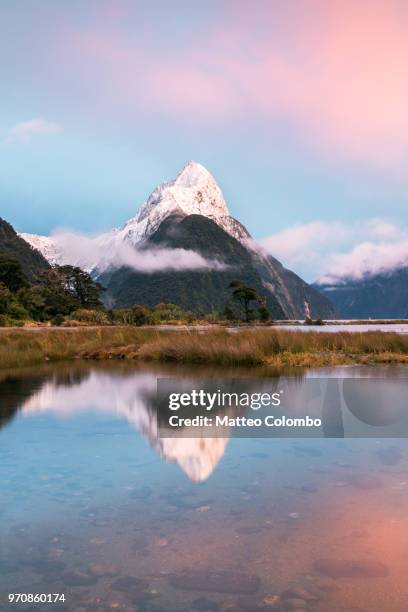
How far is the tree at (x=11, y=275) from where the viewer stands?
83.6 meters

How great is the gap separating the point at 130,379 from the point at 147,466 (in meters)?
10.9

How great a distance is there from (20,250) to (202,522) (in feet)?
474

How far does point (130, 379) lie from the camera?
60.4 ft

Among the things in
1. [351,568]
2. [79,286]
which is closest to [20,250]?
[79,286]

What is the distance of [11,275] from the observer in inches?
3344

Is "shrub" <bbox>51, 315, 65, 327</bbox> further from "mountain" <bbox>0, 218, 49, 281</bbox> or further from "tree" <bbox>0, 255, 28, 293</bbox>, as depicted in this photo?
"mountain" <bbox>0, 218, 49, 281</bbox>

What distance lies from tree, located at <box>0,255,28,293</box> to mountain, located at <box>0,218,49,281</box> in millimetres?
47231

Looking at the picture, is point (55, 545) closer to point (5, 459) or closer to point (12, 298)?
point (5, 459)

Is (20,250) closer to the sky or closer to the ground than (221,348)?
closer to the sky

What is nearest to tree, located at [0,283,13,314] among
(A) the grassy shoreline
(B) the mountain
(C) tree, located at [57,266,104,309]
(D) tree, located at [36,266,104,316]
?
(D) tree, located at [36,266,104,316]

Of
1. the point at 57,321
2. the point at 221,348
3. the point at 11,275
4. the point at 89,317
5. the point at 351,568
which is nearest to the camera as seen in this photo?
the point at 351,568

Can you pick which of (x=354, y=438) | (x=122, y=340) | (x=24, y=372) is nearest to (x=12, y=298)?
(x=122, y=340)

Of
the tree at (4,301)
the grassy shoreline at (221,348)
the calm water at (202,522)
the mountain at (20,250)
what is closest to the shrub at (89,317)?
the tree at (4,301)

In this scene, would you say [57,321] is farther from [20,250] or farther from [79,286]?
[20,250]
